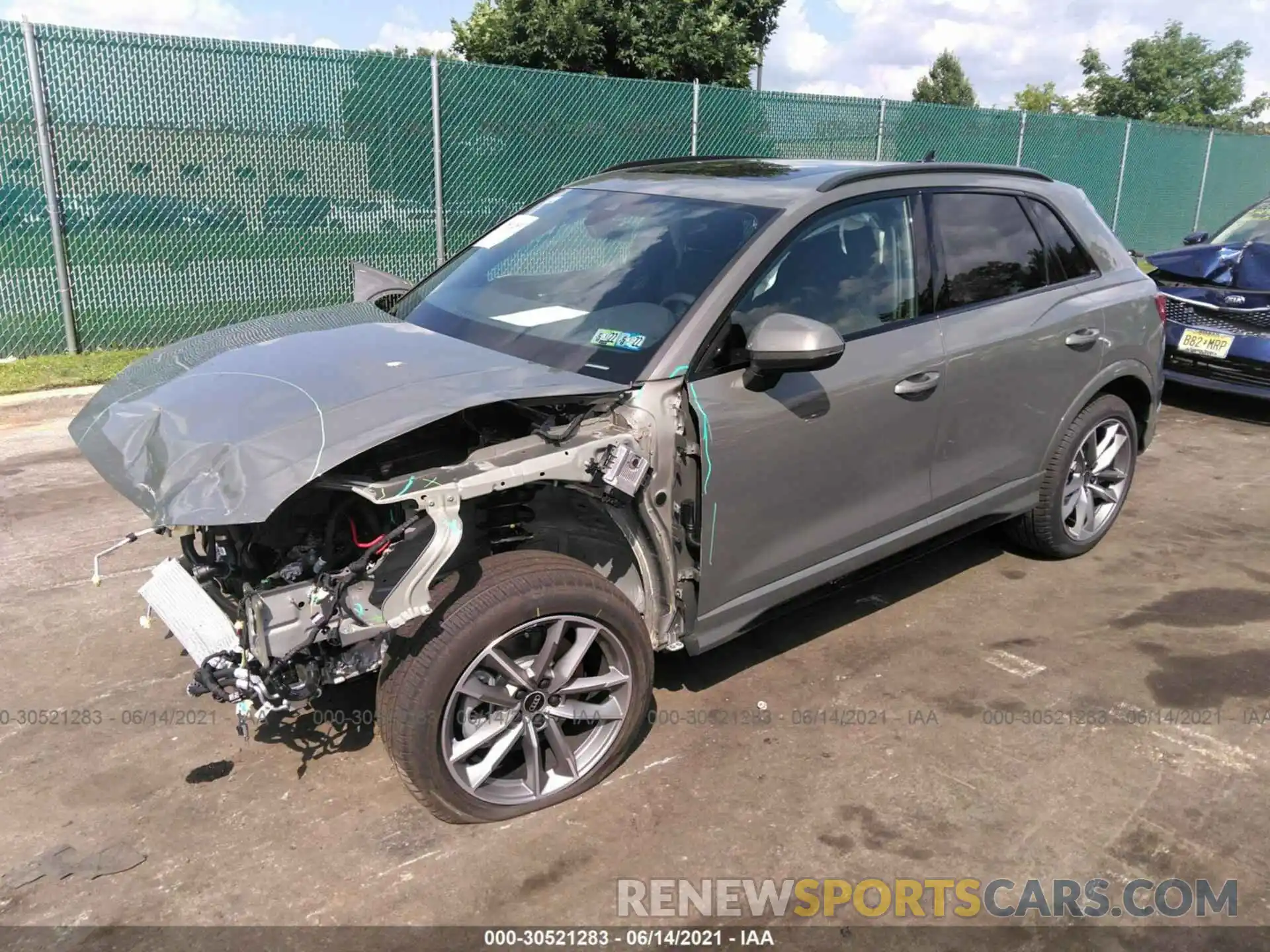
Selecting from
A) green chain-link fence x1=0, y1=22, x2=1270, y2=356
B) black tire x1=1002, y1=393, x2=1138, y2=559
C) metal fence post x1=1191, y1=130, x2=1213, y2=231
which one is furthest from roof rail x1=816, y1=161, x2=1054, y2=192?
metal fence post x1=1191, y1=130, x2=1213, y2=231

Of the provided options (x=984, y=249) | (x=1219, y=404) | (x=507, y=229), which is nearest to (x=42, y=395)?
(x=507, y=229)

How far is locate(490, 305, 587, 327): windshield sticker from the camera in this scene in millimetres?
3486

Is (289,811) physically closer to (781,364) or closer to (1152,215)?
(781,364)

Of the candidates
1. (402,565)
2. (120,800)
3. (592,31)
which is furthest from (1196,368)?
(592,31)

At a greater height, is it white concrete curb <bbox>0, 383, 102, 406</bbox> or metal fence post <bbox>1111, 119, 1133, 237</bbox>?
metal fence post <bbox>1111, 119, 1133, 237</bbox>

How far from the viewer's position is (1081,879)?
109 inches

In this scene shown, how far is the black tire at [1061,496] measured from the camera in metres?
4.57

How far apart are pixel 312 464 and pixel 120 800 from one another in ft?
4.61

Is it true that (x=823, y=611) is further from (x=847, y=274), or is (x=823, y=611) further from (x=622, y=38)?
(x=622, y=38)

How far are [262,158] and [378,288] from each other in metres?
5.51

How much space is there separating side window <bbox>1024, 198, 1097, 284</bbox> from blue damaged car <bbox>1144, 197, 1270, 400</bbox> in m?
3.60

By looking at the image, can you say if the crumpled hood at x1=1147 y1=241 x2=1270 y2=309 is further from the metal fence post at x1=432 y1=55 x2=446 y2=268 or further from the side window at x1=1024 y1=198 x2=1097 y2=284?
the metal fence post at x1=432 y1=55 x2=446 y2=268

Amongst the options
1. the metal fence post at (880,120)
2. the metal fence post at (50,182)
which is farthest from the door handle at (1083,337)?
the metal fence post at (880,120)
